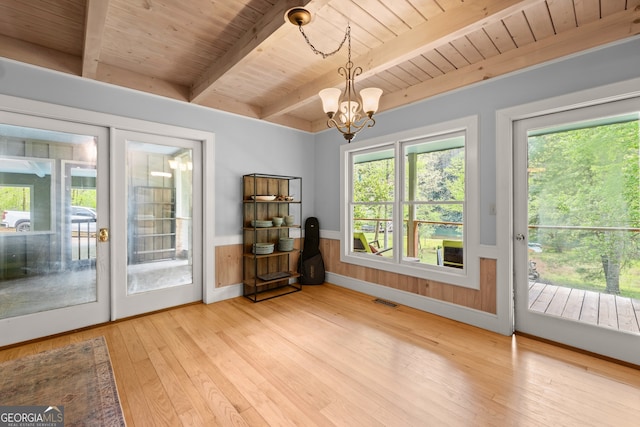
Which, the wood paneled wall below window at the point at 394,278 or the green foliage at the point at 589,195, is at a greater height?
the green foliage at the point at 589,195

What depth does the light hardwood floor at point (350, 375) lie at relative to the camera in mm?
1617

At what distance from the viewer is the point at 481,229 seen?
279cm

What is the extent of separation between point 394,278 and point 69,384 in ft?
10.4

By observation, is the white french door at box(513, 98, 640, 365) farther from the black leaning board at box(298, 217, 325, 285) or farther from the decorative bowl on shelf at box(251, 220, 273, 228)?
the decorative bowl on shelf at box(251, 220, 273, 228)

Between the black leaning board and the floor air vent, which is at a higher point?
the black leaning board

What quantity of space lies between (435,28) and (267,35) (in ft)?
4.08

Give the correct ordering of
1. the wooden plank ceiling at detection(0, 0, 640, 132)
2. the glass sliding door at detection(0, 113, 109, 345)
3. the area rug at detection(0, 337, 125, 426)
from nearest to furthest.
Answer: the area rug at detection(0, 337, 125, 426) < the wooden plank ceiling at detection(0, 0, 640, 132) < the glass sliding door at detection(0, 113, 109, 345)

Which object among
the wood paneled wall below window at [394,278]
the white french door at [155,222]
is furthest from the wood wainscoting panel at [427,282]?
the white french door at [155,222]

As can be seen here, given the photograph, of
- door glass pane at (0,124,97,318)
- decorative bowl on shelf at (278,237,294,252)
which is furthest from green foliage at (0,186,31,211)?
decorative bowl on shelf at (278,237,294,252)

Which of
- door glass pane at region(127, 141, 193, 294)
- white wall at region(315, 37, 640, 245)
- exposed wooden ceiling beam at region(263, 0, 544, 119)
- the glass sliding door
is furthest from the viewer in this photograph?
door glass pane at region(127, 141, 193, 294)

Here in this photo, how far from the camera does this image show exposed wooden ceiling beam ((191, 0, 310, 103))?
1.86 m

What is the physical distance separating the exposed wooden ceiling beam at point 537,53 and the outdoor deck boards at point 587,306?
6.62ft

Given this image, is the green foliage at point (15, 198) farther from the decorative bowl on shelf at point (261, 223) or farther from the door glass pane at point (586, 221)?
the door glass pane at point (586, 221)

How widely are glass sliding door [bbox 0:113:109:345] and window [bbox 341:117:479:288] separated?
9.82ft
